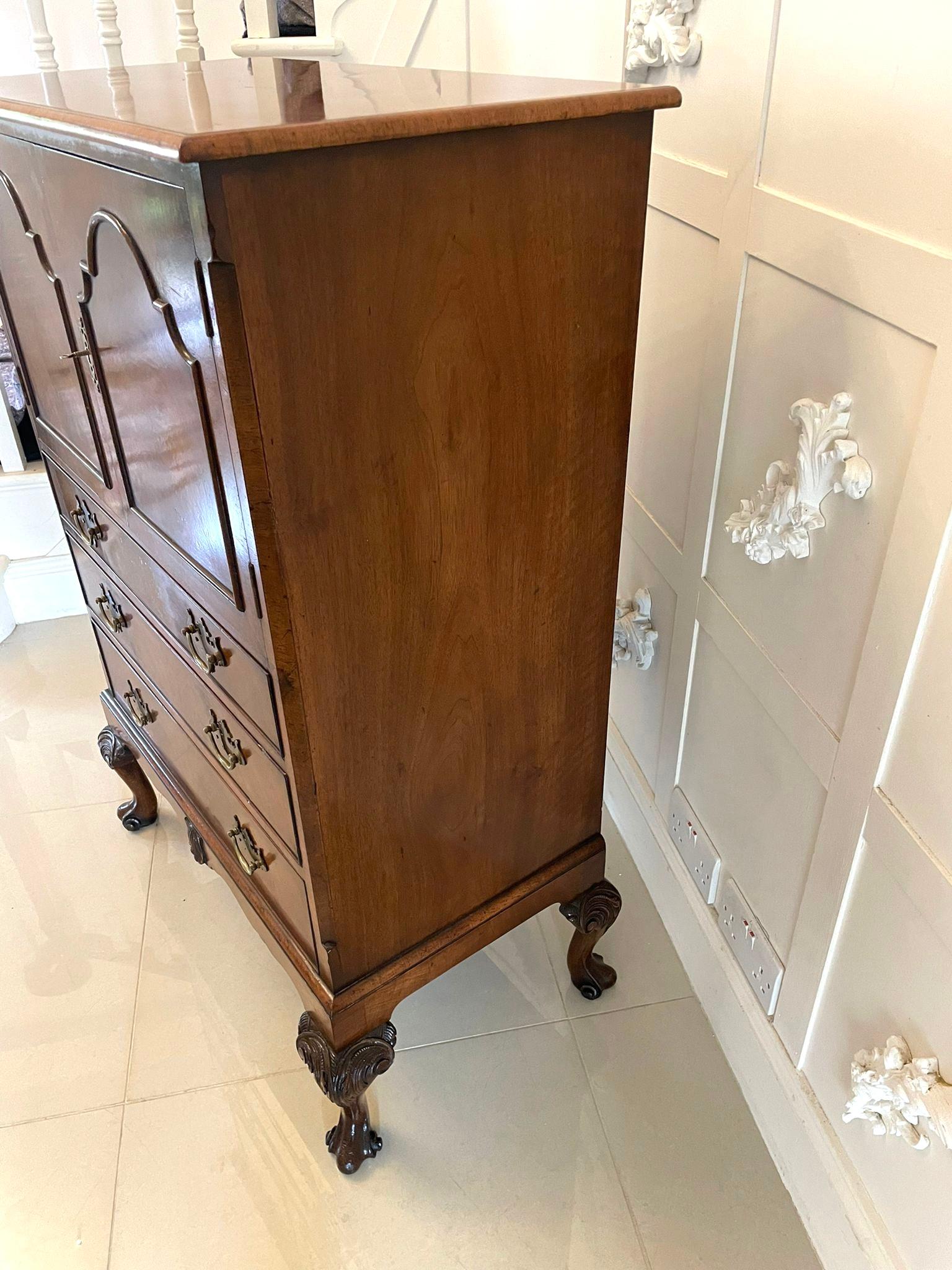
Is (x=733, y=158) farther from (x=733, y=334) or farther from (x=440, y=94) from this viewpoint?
(x=440, y=94)

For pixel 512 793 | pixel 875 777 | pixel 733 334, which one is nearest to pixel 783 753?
pixel 875 777

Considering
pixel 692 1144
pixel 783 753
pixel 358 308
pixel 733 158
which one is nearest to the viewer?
pixel 358 308

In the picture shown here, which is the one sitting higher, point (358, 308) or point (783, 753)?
point (358, 308)

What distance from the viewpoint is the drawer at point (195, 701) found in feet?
3.59

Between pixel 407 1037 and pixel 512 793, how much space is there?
1.85ft

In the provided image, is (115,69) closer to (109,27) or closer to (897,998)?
(109,27)

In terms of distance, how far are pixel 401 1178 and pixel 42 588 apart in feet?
6.36

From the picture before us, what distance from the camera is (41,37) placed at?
188cm

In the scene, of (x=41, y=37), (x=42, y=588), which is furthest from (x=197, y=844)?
(x=41, y=37)

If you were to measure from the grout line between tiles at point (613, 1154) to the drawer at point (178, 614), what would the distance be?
0.81m

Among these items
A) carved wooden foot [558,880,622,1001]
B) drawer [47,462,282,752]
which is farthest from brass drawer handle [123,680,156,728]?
carved wooden foot [558,880,622,1001]

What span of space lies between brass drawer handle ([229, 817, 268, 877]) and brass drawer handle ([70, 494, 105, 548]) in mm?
461

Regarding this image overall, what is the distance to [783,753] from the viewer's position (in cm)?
121

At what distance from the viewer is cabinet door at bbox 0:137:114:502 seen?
1.07m
